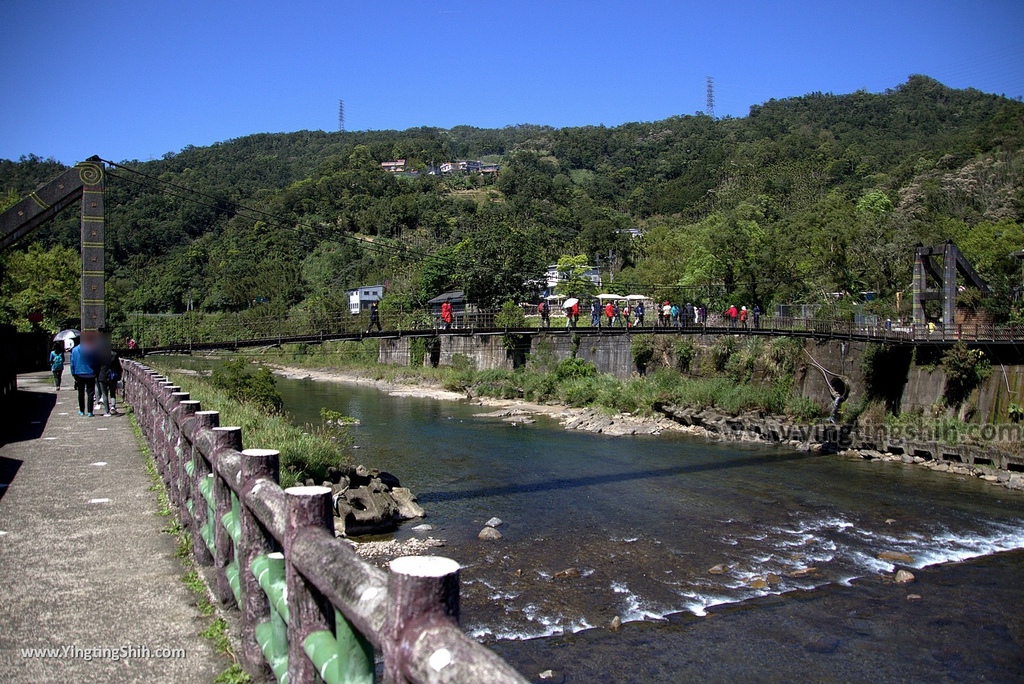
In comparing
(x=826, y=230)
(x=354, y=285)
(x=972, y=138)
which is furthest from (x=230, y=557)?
(x=354, y=285)

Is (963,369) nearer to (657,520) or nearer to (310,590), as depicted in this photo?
(657,520)

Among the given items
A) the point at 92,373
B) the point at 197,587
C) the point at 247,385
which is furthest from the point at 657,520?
the point at 247,385

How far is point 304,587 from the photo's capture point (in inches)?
95.1

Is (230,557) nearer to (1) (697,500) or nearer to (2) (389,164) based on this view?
(1) (697,500)

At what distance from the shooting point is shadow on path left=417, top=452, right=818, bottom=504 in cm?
1694

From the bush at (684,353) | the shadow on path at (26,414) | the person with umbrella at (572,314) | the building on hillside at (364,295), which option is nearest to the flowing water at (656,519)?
the person with umbrella at (572,314)

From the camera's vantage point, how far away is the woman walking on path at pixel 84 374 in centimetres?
1182

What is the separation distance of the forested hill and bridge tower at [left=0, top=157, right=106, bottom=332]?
21.0ft

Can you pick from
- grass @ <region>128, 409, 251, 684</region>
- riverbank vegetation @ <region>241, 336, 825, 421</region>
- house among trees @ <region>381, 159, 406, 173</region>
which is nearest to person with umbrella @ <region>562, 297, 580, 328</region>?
riverbank vegetation @ <region>241, 336, 825, 421</region>

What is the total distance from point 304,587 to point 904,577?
12.3 metres

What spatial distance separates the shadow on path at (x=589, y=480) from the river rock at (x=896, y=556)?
6.53 m

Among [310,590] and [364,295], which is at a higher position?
[364,295]

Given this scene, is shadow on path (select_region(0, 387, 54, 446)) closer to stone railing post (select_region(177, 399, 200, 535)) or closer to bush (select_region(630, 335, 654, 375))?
stone railing post (select_region(177, 399, 200, 535))

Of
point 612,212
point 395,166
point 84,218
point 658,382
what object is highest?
point 395,166
